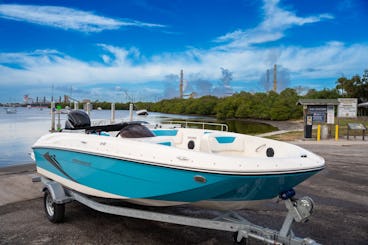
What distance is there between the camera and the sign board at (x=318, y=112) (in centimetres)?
1552

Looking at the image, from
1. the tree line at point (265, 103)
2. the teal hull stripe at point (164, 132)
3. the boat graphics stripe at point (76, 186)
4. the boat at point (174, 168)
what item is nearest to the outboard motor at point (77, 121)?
the boat at point (174, 168)

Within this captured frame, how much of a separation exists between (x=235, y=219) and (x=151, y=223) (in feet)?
4.55

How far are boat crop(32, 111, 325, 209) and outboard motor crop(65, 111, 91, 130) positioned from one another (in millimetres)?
617

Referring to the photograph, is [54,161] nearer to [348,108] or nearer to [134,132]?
[134,132]

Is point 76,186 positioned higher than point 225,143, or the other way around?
point 225,143

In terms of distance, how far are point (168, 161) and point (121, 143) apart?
2.33ft

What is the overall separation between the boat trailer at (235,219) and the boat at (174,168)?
0.38 ft

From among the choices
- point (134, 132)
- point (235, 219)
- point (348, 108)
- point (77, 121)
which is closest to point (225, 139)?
Answer: point (134, 132)

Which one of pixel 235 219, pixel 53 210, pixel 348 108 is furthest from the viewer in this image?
pixel 348 108

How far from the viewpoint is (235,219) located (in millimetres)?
3463

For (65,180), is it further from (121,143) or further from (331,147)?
(331,147)

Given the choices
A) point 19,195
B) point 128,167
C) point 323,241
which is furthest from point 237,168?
point 19,195

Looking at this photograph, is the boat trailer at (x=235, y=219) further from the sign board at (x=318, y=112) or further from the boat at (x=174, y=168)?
the sign board at (x=318, y=112)

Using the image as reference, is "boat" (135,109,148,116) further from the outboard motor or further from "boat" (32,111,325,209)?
"boat" (32,111,325,209)
